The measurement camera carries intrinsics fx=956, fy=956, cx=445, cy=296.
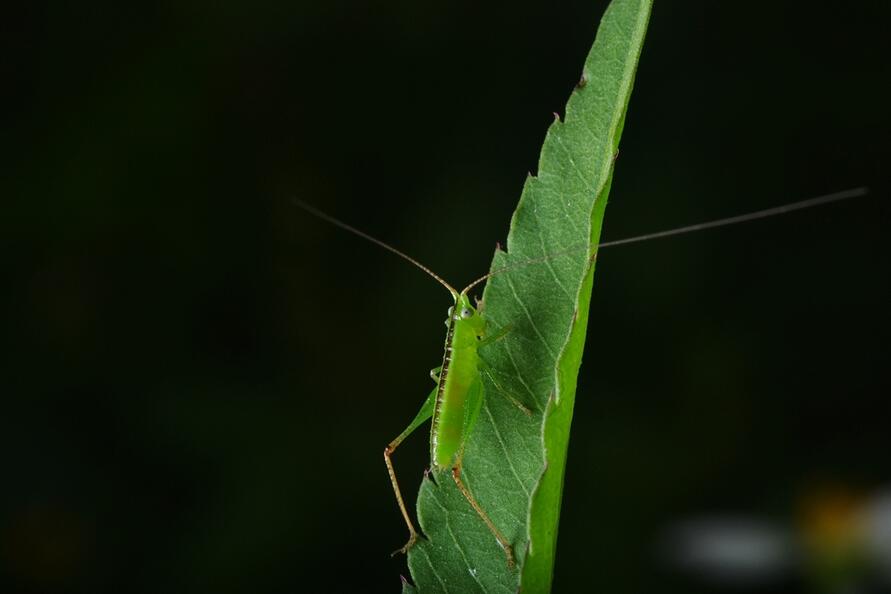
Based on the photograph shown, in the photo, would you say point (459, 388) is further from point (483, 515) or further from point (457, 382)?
point (483, 515)

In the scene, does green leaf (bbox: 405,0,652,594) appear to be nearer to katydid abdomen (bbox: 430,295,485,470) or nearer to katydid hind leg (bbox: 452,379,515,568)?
katydid hind leg (bbox: 452,379,515,568)

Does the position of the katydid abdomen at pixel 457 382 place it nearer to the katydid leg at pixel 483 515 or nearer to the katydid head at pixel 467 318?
the katydid head at pixel 467 318

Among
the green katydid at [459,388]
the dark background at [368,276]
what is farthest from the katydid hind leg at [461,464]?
the dark background at [368,276]

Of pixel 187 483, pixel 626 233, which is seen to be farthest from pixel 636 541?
pixel 187 483

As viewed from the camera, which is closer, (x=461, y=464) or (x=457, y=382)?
(x=461, y=464)

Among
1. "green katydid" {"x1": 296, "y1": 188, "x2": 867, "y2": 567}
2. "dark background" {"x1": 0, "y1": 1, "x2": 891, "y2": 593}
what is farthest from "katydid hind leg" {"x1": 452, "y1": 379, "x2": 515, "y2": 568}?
"dark background" {"x1": 0, "y1": 1, "x2": 891, "y2": 593}

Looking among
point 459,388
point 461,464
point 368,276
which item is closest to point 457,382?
point 459,388
